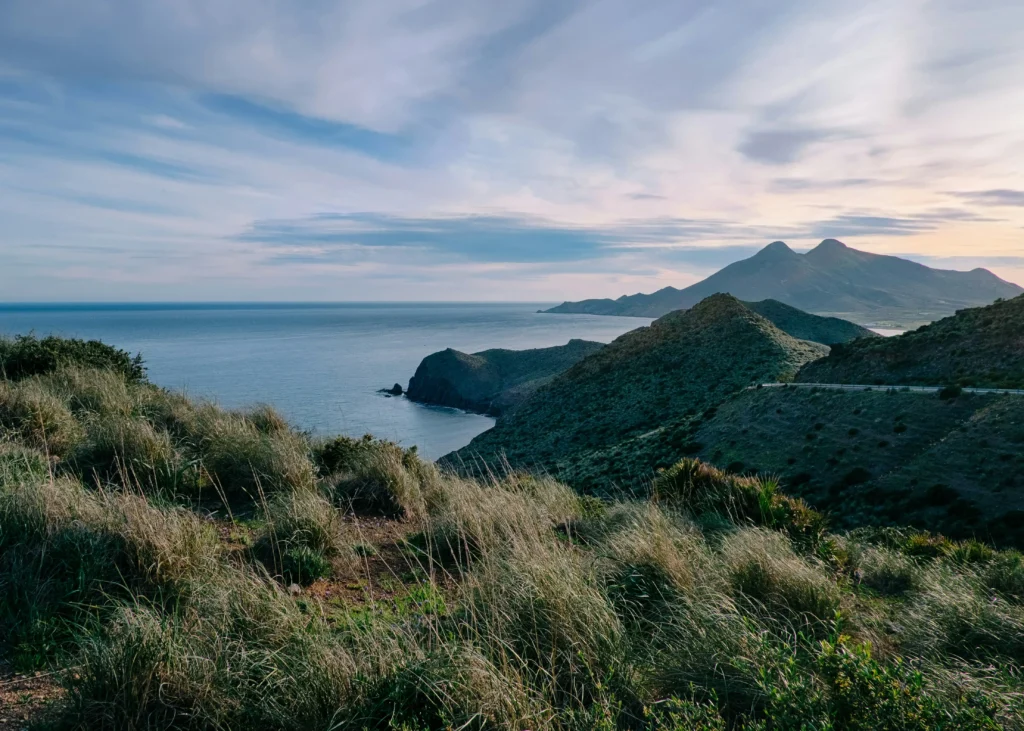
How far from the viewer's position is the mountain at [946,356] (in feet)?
128

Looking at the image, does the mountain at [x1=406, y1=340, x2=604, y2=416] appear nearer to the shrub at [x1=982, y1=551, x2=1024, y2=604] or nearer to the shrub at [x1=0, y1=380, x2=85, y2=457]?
the shrub at [x1=0, y1=380, x2=85, y2=457]

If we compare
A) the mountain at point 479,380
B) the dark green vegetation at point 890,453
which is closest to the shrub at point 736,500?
the dark green vegetation at point 890,453

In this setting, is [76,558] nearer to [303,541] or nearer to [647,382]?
[303,541]

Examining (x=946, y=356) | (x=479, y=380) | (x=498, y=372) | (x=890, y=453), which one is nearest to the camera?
(x=890, y=453)

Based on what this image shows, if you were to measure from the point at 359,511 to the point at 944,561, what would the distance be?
7454 millimetres

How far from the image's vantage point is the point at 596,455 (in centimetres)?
4216

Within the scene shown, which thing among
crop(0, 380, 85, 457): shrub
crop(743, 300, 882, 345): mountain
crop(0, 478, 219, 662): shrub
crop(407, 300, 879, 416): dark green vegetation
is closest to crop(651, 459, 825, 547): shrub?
crop(0, 478, 219, 662): shrub

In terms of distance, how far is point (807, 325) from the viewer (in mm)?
113500

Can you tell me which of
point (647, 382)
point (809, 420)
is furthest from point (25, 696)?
point (647, 382)

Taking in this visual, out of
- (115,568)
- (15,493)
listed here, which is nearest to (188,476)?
(15,493)

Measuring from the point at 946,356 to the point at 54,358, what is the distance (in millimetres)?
52941

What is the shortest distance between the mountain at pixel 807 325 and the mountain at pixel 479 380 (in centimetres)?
3816

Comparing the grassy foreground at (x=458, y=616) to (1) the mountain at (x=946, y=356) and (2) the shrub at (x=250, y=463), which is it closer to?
(2) the shrub at (x=250, y=463)

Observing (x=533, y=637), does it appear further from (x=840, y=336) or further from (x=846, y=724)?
(x=840, y=336)
